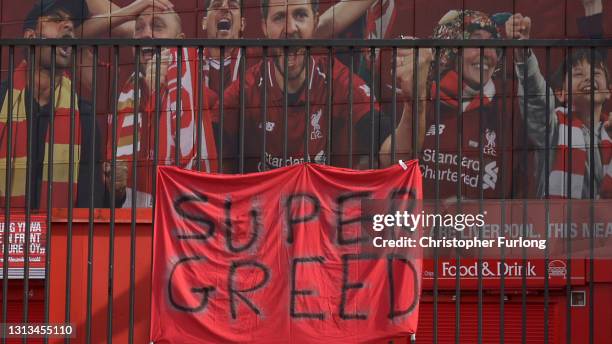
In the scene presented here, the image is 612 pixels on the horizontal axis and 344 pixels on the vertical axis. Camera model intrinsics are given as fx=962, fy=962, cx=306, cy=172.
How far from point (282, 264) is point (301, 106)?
61.0 feet

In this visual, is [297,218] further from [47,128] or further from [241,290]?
[47,128]

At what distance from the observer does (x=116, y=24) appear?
28.7 metres

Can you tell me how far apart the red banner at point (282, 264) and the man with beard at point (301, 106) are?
16.5m

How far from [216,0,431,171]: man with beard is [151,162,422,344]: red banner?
16.5 metres

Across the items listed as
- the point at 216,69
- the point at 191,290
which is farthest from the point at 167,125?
the point at 191,290

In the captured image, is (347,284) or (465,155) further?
(465,155)

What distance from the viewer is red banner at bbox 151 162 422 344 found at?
6664 millimetres

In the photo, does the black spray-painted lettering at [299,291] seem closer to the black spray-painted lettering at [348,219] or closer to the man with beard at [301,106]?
the black spray-painted lettering at [348,219]

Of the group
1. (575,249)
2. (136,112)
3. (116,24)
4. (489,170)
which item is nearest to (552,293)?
(489,170)

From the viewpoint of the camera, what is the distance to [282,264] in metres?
6.70

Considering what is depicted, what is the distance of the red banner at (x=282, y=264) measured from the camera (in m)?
6.66

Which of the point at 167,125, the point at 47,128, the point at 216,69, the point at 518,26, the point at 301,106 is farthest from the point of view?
the point at 47,128

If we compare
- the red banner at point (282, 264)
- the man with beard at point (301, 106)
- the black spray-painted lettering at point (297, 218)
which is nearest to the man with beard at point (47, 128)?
the man with beard at point (301, 106)

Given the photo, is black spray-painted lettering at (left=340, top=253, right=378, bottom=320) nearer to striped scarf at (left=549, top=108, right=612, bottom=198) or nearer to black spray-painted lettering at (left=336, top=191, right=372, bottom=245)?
black spray-painted lettering at (left=336, top=191, right=372, bottom=245)
